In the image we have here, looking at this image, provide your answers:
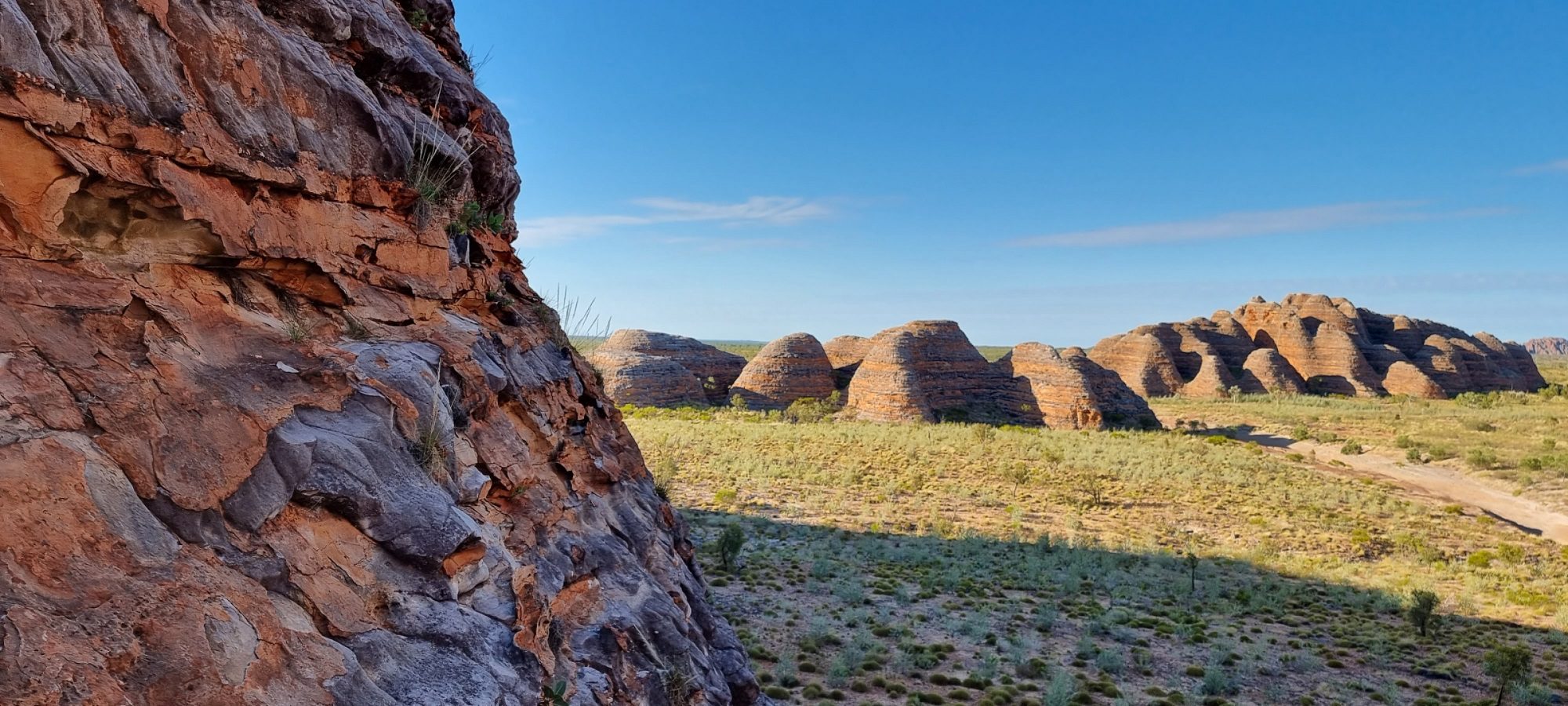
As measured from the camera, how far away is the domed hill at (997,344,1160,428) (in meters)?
32.3

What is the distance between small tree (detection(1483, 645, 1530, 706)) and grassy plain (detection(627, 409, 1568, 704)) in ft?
0.90

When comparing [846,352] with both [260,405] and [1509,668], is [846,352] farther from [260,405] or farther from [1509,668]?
[260,405]

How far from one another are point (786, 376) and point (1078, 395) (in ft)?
47.4

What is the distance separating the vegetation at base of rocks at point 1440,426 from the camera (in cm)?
2391

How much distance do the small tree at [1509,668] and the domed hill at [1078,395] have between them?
2371cm

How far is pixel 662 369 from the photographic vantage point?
38000 millimetres

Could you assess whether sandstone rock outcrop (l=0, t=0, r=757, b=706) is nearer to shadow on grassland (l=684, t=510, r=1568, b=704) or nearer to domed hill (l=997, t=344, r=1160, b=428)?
shadow on grassland (l=684, t=510, r=1568, b=704)

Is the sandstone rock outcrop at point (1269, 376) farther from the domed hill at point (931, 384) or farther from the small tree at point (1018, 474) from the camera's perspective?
the small tree at point (1018, 474)

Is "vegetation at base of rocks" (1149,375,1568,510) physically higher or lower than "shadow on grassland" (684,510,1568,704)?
higher

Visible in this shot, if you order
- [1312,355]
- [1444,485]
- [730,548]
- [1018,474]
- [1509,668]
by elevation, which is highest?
[1312,355]

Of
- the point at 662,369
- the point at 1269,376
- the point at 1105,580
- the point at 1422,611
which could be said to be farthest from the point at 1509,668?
the point at 1269,376

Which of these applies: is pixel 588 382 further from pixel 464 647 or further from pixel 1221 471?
pixel 1221 471

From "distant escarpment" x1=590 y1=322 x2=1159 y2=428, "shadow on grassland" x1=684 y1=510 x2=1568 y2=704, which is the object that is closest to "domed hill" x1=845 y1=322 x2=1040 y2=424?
"distant escarpment" x1=590 y1=322 x2=1159 y2=428

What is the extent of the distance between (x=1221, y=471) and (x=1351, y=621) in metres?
13.2
